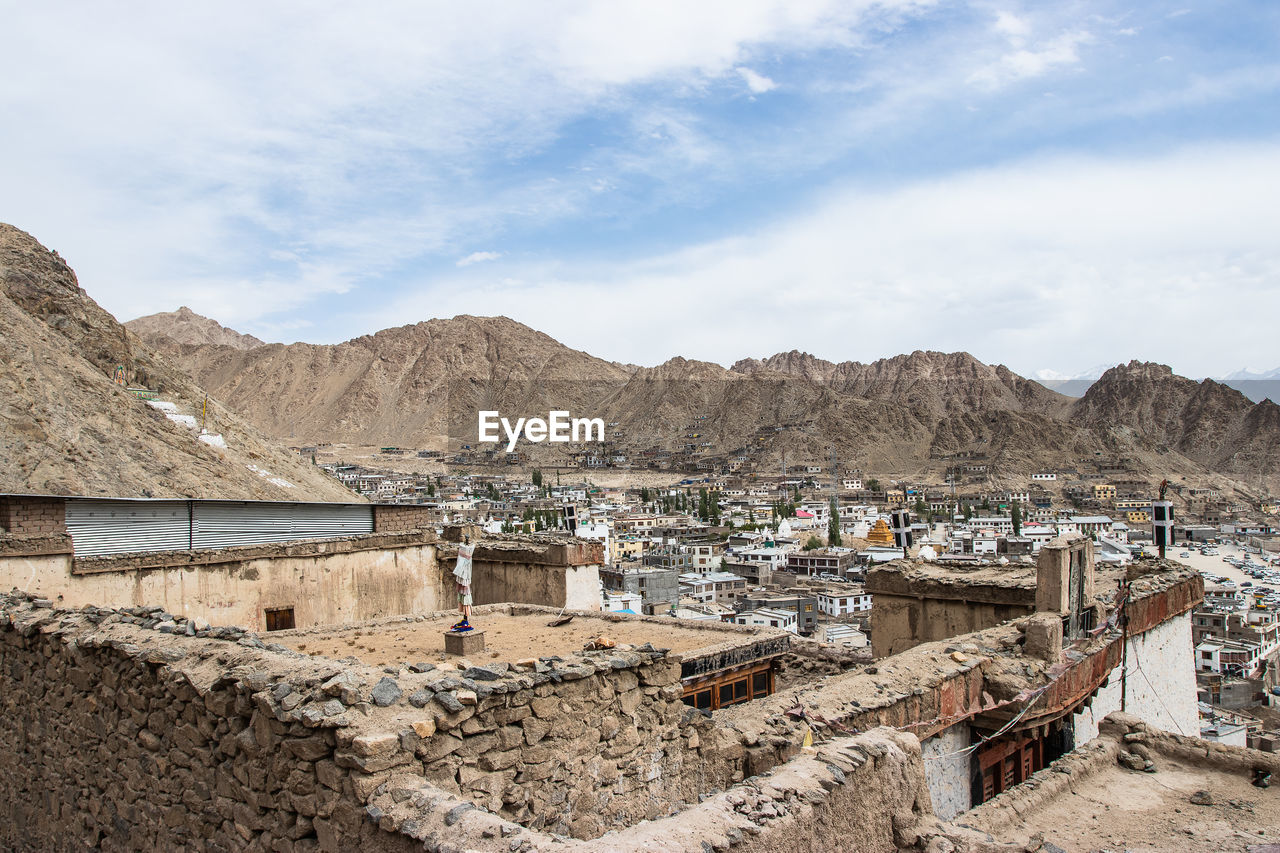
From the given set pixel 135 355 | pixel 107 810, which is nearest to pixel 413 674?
pixel 107 810

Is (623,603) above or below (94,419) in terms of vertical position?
below

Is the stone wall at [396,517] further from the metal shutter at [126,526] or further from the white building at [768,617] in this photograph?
the white building at [768,617]

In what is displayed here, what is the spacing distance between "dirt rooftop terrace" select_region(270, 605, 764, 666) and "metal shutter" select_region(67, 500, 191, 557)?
3822 mm

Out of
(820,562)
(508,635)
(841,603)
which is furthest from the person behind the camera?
(820,562)

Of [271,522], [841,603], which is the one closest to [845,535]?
[841,603]

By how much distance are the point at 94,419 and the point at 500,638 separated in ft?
126

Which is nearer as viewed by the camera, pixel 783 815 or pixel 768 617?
pixel 783 815

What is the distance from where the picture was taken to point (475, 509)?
310 ft

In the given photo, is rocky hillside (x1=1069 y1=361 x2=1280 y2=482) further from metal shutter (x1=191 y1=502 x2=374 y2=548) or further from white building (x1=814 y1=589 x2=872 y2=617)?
metal shutter (x1=191 y1=502 x2=374 y2=548)

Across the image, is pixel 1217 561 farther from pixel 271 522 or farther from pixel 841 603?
pixel 271 522

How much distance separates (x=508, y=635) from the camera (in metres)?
7.91

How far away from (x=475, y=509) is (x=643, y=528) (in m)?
17.7

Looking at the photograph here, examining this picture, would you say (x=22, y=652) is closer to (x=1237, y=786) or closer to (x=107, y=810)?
(x=107, y=810)

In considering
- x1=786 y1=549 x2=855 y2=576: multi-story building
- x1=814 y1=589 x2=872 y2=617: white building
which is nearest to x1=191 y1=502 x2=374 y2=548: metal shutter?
x1=814 y1=589 x2=872 y2=617: white building
